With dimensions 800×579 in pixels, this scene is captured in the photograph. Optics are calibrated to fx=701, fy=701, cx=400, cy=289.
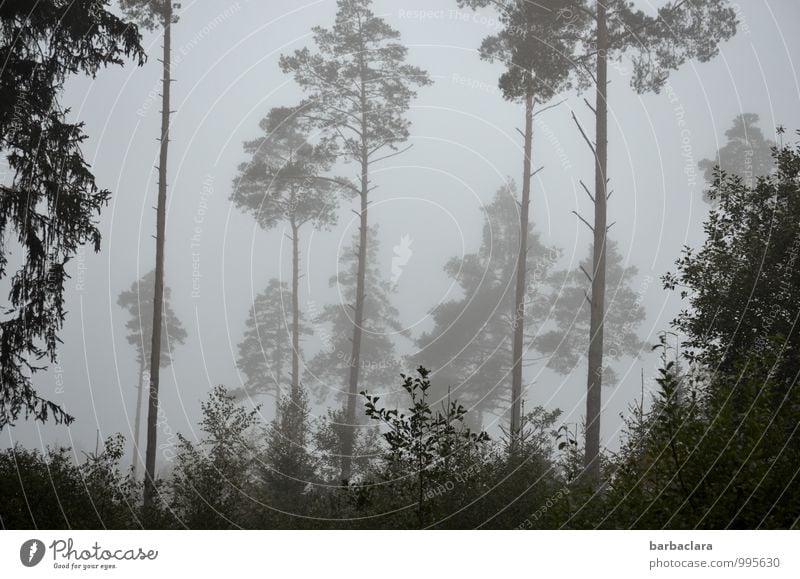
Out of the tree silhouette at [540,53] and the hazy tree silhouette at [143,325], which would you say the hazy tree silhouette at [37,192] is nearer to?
the tree silhouette at [540,53]

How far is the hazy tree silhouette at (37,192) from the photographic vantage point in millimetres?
12891

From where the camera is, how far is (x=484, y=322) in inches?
1283

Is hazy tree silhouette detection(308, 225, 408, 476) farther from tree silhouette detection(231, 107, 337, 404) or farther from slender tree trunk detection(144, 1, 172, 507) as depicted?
slender tree trunk detection(144, 1, 172, 507)

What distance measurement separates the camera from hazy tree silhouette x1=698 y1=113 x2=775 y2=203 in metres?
32.4

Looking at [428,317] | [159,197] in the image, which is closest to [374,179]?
[428,317]

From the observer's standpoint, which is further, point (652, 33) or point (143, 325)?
point (143, 325)

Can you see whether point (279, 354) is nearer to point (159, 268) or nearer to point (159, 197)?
point (159, 268)

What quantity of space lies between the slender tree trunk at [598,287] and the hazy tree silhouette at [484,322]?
51.2 feet

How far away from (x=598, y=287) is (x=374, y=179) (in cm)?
3129

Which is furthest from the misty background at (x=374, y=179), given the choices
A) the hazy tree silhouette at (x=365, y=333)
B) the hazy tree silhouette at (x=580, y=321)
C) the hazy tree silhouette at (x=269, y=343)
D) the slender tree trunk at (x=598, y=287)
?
the slender tree trunk at (x=598, y=287)
